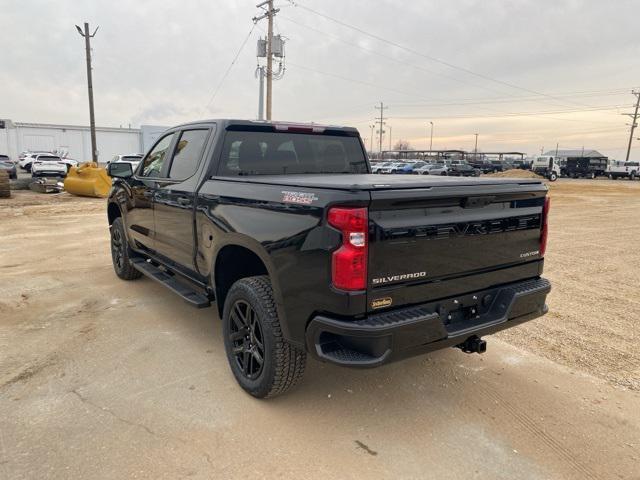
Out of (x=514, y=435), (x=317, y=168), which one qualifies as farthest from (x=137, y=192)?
(x=514, y=435)

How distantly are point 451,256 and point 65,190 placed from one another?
19826mm

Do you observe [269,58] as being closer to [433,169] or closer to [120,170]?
[433,169]

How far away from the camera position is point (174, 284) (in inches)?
178

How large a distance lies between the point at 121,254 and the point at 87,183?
1383cm

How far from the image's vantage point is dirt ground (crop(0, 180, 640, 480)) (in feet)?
8.60

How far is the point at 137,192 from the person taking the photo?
205 inches

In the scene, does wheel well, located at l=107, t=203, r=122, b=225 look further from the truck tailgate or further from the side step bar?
the truck tailgate

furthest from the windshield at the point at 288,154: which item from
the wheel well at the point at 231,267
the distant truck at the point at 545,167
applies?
the distant truck at the point at 545,167

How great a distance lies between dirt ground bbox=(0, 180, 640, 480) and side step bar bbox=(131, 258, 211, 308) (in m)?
0.42

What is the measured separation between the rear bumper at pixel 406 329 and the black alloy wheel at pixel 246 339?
25.5 inches

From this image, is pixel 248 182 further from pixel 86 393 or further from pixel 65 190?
pixel 65 190

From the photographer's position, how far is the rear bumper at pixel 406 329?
252 centimetres

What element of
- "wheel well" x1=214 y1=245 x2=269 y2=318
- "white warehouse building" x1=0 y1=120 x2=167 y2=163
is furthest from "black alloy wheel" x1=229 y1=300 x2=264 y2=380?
"white warehouse building" x1=0 y1=120 x2=167 y2=163

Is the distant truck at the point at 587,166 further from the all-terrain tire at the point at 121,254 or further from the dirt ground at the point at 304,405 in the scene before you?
the all-terrain tire at the point at 121,254
